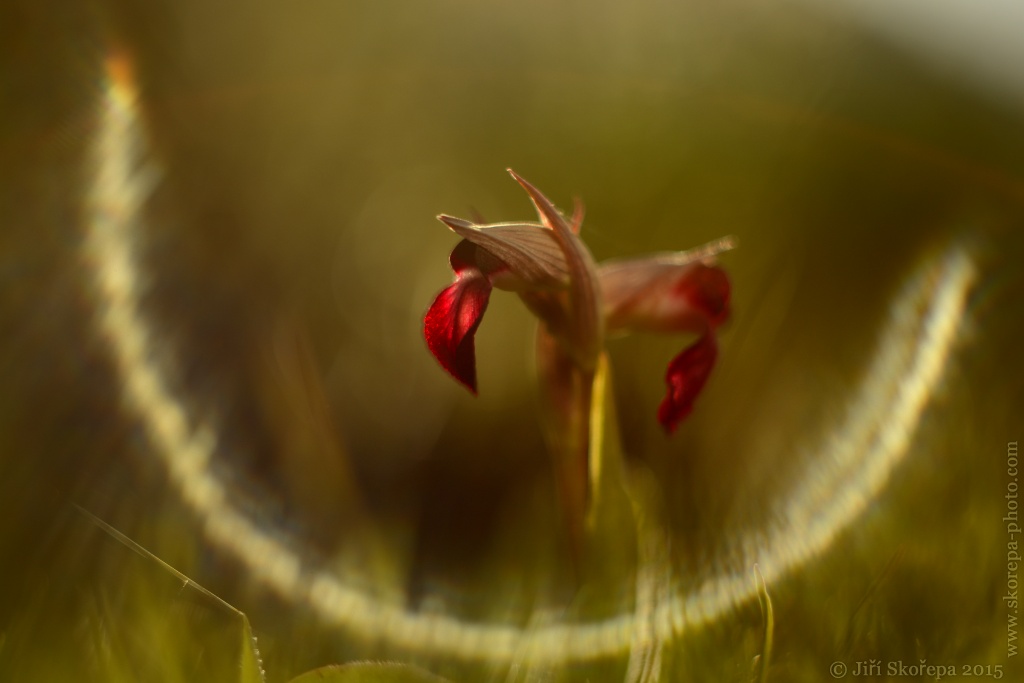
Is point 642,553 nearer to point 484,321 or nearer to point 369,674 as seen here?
point 369,674

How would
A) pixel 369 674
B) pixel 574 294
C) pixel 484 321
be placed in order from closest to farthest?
pixel 369 674 → pixel 574 294 → pixel 484 321

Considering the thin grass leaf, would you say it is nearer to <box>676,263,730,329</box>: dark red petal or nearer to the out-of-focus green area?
the out-of-focus green area

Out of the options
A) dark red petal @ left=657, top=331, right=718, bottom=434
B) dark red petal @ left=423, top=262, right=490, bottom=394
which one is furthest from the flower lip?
dark red petal @ left=657, top=331, right=718, bottom=434

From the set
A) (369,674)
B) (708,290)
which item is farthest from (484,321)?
(369,674)

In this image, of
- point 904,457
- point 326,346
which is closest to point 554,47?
point 326,346

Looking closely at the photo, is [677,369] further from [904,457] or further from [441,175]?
[441,175]

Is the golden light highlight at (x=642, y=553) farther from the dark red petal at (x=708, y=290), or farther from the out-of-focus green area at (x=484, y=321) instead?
the dark red petal at (x=708, y=290)

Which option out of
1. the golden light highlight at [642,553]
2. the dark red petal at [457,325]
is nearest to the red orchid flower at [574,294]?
the dark red petal at [457,325]
